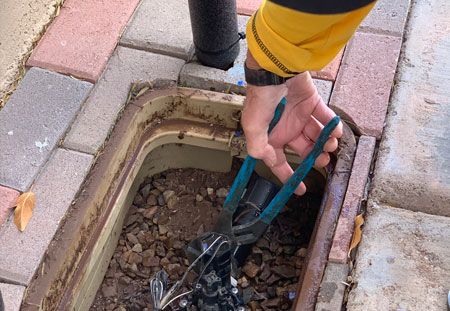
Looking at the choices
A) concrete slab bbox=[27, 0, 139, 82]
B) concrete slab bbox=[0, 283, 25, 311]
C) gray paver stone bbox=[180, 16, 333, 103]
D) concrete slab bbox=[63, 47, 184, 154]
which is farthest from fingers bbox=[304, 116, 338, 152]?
concrete slab bbox=[0, 283, 25, 311]

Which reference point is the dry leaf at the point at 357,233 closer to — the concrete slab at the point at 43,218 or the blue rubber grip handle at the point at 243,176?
the blue rubber grip handle at the point at 243,176

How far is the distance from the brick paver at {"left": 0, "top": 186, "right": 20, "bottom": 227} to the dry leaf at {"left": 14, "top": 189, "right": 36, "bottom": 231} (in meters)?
0.02

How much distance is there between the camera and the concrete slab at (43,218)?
175 centimetres

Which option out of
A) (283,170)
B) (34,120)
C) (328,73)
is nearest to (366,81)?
(328,73)

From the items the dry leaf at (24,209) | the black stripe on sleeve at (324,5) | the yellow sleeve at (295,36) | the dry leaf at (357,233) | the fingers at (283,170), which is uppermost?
the black stripe on sleeve at (324,5)

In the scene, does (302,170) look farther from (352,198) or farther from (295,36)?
(295,36)

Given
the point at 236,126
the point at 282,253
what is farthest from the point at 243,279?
the point at 236,126

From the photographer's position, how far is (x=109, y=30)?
235 centimetres

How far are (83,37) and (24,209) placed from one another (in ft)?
2.67

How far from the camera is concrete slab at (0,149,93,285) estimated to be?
175 centimetres

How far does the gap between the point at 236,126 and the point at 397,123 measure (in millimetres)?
596

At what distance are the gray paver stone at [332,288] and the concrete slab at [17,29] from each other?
1360 mm

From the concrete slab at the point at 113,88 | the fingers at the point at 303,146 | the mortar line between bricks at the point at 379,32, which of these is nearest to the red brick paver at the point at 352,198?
the fingers at the point at 303,146

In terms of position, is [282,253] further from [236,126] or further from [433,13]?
[433,13]
